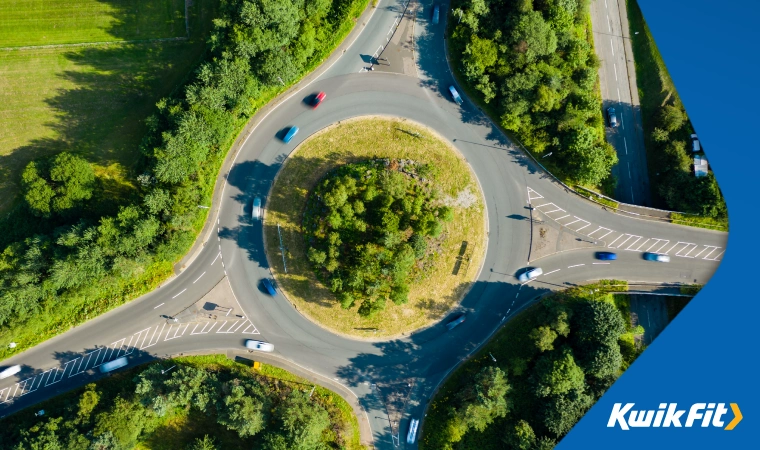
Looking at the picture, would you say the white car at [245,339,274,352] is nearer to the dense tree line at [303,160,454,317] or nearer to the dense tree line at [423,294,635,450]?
the dense tree line at [303,160,454,317]

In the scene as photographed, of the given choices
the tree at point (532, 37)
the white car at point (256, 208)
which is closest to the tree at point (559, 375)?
the tree at point (532, 37)

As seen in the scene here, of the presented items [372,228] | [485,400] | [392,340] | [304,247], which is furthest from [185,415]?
[485,400]

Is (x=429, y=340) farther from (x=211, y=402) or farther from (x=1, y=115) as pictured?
(x=1, y=115)

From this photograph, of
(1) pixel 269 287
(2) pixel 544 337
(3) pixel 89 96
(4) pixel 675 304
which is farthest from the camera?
(3) pixel 89 96

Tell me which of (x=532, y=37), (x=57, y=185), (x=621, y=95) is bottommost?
(x=57, y=185)

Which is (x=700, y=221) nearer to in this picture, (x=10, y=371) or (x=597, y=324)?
(x=597, y=324)

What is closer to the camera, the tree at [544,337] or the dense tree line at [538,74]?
the tree at [544,337]

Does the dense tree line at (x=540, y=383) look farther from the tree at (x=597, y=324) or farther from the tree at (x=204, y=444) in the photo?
the tree at (x=204, y=444)

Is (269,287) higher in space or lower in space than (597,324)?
lower
